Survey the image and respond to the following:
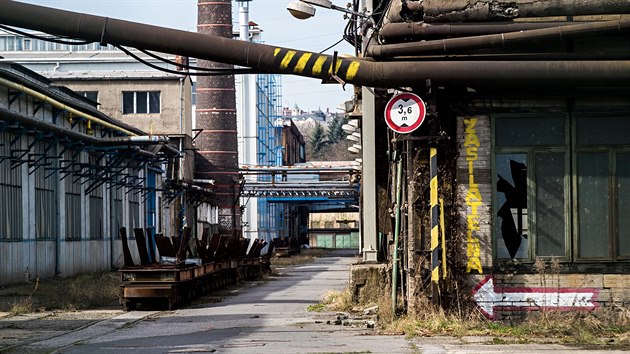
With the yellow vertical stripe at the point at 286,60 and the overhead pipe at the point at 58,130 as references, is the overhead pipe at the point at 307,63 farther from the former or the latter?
the overhead pipe at the point at 58,130

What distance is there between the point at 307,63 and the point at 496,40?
8.86ft

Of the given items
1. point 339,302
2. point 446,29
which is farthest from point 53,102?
point 446,29

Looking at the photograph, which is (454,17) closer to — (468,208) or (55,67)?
(468,208)

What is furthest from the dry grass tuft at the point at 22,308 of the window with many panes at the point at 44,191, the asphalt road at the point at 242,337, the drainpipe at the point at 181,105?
the drainpipe at the point at 181,105

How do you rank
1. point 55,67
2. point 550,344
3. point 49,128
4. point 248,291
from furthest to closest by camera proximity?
point 55,67
point 49,128
point 248,291
point 550,344

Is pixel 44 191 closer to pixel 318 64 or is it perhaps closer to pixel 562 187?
pixel 318 64

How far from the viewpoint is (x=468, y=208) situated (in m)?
15.3

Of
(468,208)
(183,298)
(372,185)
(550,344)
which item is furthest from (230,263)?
(550,344)

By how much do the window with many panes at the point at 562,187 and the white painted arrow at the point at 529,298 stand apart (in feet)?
1.60

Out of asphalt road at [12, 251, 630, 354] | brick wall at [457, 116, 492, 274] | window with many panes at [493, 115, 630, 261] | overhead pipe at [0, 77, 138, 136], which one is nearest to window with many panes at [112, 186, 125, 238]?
overhead pipe at [0, 77, 138, 136]

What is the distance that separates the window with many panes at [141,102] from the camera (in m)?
56.5

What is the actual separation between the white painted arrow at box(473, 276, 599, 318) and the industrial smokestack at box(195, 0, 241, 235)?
36.8m

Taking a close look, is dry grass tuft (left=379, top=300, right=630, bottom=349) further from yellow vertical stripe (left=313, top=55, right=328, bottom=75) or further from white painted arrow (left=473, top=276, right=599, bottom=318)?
yellow vertical stripe (left=313, top=55, right=328, bottom=75)

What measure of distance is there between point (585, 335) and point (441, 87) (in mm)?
4049
